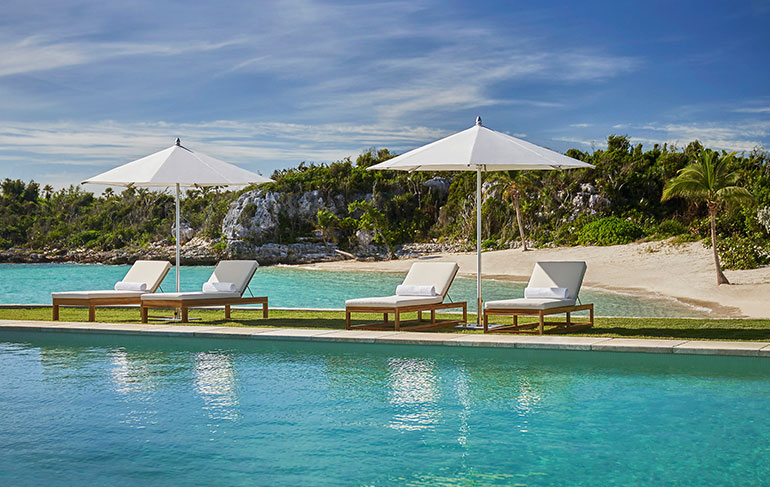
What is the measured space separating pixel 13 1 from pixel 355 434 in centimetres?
2379

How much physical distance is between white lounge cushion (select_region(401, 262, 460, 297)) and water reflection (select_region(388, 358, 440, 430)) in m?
2.42

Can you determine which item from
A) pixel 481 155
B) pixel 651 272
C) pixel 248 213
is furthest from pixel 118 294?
pixel 248 213

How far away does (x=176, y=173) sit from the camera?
1076 centimetres

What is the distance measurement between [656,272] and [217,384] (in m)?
17.8

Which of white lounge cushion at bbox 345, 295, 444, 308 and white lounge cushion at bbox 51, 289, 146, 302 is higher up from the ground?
white lounge cushion at bbox 51, 289, 146, 302

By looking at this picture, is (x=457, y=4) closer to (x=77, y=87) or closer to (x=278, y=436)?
(x=77, y=87)

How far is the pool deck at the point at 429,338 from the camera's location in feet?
23.6

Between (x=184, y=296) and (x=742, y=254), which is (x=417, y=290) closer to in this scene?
(x=184, y=296)

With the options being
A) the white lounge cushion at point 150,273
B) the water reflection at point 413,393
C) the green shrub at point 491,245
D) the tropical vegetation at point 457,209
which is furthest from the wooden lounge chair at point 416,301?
the green shrub at point 491,245

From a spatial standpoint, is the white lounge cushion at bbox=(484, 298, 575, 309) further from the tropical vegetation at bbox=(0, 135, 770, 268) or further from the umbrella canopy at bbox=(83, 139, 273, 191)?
the tropical vegetation at bbox=(0, 135, 770, 268)

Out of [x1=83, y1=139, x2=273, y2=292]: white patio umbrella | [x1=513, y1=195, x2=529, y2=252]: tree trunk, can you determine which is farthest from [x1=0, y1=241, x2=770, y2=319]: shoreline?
[x1=83, y1=139, x2=273, y2=292]: white patio umbrella

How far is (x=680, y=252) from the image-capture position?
23.2m

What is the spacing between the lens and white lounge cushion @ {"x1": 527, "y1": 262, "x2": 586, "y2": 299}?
31.1 feet

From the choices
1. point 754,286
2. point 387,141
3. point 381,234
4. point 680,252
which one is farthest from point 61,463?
point 387,141
